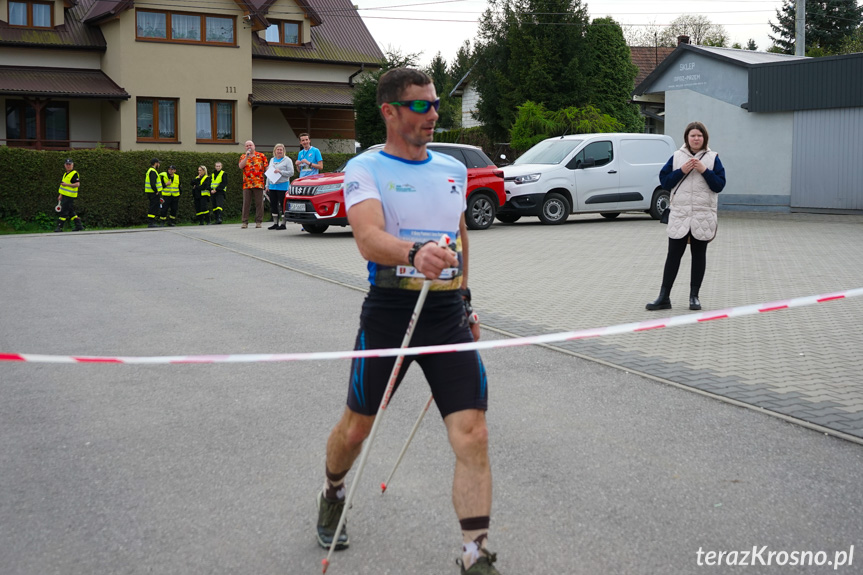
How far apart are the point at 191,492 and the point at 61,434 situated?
4.44 feet

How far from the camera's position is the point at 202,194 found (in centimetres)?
2397

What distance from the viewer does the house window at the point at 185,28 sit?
33.6 meters

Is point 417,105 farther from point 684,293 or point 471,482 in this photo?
point 684,293

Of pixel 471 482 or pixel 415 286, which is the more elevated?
pixel 415 286

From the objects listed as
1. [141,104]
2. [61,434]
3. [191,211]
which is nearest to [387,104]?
[61,434]

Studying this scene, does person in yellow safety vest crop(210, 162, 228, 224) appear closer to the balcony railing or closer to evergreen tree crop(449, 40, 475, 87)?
the balcony railing

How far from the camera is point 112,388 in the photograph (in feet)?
21.1

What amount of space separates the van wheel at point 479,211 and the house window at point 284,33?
71.3ft

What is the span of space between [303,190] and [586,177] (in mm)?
6702

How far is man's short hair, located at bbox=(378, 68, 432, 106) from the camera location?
3504 mm

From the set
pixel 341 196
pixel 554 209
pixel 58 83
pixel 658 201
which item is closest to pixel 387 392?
pixel 341 196

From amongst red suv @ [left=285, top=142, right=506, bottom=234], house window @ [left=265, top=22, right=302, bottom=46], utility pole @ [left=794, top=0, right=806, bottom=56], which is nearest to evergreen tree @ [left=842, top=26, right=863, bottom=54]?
utility pole @ [left=794, top=0, right=806, bottom=56]

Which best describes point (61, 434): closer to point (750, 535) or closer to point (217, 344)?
point (217, 344)

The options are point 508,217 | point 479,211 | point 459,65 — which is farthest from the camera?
point 459,65
